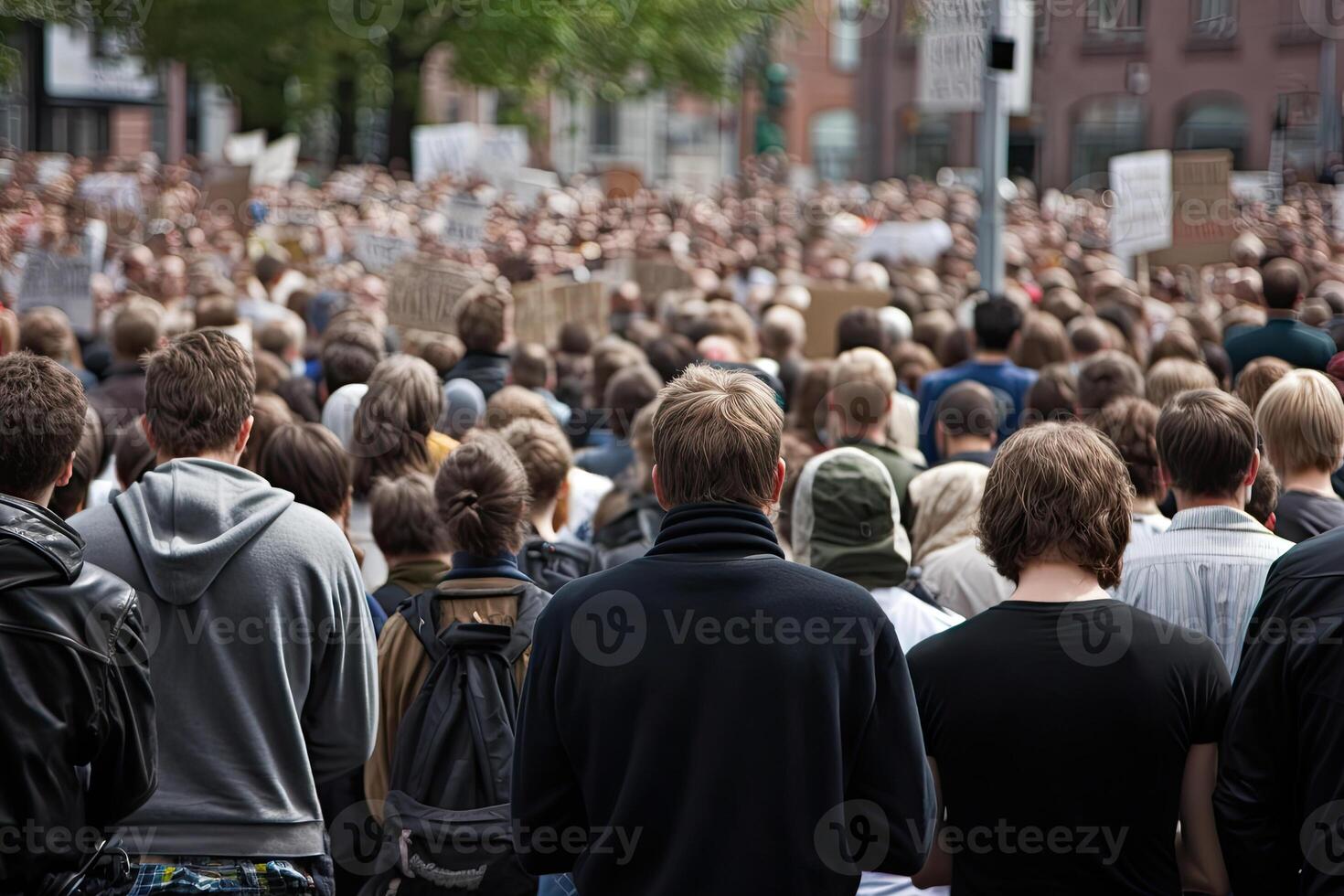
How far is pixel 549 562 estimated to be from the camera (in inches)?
175

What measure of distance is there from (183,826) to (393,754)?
1.67 ft

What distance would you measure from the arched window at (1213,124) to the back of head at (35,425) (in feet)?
149

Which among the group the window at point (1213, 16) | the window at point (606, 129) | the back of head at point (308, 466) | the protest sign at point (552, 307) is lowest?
the back of head at point (308, 466)

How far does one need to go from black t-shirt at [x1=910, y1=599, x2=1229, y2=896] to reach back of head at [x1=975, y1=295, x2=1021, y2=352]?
4667 millimetres

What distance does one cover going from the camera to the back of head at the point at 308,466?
4.20 meters

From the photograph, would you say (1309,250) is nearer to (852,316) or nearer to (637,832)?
(852,316)

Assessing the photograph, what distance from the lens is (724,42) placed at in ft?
100

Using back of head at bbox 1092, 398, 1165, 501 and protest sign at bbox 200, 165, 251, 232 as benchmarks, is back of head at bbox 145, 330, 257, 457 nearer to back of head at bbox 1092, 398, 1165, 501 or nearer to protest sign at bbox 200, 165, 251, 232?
back of head at bbox 1092, 398, 1165, 501

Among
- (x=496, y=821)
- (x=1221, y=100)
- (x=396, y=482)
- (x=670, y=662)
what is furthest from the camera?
(x=1221, y=100)

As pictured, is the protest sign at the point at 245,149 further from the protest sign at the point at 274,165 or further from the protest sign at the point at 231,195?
the protest sign at the point at 231,195

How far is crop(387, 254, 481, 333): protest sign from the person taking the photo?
848cm

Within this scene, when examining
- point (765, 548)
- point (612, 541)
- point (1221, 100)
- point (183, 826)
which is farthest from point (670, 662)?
point (1221, 100)

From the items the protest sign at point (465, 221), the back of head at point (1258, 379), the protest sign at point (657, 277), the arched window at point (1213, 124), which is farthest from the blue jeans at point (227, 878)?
the arched window at point (1213, 124)

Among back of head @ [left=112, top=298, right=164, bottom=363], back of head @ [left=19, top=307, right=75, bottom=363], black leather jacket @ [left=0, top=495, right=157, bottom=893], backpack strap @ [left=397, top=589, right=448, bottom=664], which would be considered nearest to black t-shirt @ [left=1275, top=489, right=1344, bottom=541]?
backpack strap @ [left=397, top=589, right=448, bottom=664]
